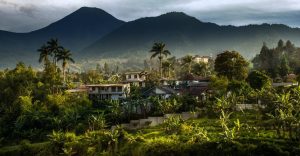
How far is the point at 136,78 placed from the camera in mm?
A: 113312

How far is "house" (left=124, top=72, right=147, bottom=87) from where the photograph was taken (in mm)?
110438

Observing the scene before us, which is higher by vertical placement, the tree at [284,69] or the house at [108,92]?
the tree at [284,69]

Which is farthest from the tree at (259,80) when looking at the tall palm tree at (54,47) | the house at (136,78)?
the tall palm tree at (54,47)

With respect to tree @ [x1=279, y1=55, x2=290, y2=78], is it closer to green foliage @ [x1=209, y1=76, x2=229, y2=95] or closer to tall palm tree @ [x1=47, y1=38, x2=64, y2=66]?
green foliage @ [x1=209, y1=76, x2=229, y2=95]

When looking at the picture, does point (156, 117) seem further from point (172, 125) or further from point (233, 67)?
point (233, 67)

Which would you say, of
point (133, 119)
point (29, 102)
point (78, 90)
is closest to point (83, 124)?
point (133, 119)

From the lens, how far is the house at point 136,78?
362 ft

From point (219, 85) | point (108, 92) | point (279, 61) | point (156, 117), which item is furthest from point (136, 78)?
point (156, 117)

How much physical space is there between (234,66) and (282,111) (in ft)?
125

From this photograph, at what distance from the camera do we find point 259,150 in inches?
1785

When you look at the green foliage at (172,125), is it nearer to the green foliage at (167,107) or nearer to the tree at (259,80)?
the green foliage at (167,107)

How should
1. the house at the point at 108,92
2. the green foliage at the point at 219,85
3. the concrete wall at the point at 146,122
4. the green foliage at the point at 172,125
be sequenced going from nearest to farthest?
the green foliage at the point at 172,125, the concrete wall at the point at 146,122, the green foliage at the point at 219,85, the house at the point at 108,92

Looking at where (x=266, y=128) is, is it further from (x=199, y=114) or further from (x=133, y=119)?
(x=133, y=119)

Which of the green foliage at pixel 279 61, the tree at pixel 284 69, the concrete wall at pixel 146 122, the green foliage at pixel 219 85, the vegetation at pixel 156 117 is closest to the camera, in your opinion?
the vegetation at pixel 156 117
